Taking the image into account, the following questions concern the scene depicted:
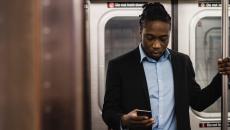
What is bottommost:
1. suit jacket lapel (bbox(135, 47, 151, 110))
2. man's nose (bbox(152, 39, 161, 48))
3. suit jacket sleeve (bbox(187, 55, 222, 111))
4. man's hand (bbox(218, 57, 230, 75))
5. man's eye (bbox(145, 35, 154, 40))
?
suit jacket sleeve (bbox(187, 55, 222, 111))

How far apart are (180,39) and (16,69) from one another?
2.74 m

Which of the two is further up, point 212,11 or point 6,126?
point 212,11

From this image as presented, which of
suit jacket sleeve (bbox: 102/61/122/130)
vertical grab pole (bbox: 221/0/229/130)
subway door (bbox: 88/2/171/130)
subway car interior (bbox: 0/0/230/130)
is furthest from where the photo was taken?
subway door (bbox: 88/2/171/130)

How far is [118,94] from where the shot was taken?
1702 mm

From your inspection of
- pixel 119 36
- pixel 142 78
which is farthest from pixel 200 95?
pixel 119 36

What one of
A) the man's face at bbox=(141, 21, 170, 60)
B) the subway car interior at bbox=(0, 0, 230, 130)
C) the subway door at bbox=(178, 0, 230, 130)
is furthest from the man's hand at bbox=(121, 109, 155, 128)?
the subway door at bbox=(178, 0, 230, 130)

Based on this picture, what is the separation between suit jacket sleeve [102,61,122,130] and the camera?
166cm

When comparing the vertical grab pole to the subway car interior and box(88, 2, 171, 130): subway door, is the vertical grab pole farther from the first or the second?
box(88, 2, 171, 130): subway door

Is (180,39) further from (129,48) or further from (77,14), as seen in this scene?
(77,14)

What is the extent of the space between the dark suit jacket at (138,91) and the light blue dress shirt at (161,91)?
0.03 m

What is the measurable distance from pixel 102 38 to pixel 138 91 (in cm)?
Result: 129

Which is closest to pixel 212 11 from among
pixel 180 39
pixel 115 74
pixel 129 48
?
pixel 180 39

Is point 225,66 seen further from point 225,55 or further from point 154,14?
point 154,14

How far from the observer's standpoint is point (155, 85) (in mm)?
1713
